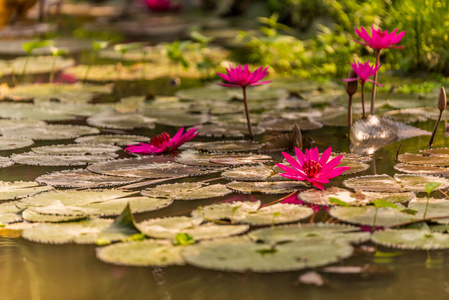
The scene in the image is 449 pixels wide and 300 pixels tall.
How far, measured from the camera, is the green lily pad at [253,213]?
5.73 feet

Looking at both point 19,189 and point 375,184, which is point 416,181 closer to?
point 375,184

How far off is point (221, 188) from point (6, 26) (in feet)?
19.2

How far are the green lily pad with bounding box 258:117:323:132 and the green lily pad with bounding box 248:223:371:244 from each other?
4.20ft

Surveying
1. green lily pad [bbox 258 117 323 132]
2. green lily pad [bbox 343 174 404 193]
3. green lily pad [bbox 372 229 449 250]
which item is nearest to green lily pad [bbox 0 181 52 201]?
green lily pad [bbox 343 174 404 193]

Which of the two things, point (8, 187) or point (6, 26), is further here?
point (6, 26)

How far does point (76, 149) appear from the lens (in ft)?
8.49

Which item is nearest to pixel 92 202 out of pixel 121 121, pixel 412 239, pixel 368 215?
pixel 368 215

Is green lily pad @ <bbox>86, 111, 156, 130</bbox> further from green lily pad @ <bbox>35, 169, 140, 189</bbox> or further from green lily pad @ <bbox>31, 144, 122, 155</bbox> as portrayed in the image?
green lily pad @ <bbox>35, 169, 140, 189</bbox>

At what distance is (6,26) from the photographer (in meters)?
7.26

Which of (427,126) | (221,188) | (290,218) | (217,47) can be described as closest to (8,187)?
(221,188)

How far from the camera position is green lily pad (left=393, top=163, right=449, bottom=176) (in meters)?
2.19

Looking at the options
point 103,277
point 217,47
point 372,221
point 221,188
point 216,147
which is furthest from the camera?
point 217,47

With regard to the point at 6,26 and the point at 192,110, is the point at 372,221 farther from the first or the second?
the point at 6,26

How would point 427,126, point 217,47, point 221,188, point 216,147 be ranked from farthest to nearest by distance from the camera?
point 217,47 → point 427,126 → point 216,147 → point 221,188
